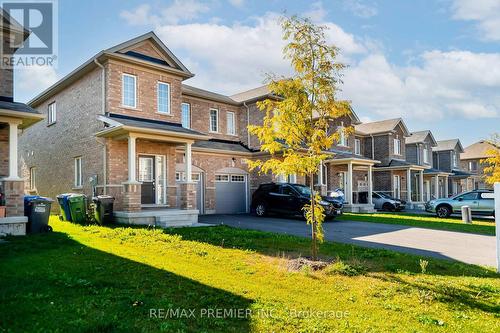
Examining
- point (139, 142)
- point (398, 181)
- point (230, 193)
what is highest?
point (139, 142)

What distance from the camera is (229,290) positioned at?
5633mm

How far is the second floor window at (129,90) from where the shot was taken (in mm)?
15070

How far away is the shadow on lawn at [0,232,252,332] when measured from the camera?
420cm

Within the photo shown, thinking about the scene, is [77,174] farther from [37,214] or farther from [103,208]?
[37,214]

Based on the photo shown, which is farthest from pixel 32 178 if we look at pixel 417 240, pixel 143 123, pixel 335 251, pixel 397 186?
pixel 397 186

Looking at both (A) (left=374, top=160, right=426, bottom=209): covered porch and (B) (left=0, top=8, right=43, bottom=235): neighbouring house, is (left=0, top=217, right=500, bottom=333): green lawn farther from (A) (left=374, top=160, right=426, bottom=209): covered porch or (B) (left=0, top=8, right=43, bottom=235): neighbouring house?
(A) (left=374, top=160, right=426, bottom=209): covered porch

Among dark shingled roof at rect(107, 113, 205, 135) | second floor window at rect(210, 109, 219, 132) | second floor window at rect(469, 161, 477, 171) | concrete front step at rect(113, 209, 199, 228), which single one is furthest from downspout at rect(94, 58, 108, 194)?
second floor window at rect(469, 161, 477, 171)

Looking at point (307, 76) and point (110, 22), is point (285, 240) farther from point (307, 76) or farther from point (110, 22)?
point (110, 22)

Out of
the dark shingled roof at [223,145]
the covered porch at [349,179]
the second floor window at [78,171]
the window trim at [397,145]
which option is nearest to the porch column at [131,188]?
the second floor window at [78,171]

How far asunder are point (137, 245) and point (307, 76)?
6026 mm

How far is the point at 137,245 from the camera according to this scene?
30.2ft

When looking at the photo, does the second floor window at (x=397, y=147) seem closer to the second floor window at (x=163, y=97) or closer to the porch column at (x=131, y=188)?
the second floor window at (x=163, y=97)

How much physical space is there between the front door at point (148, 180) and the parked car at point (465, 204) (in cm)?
1678

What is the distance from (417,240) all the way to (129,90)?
12.8 m
